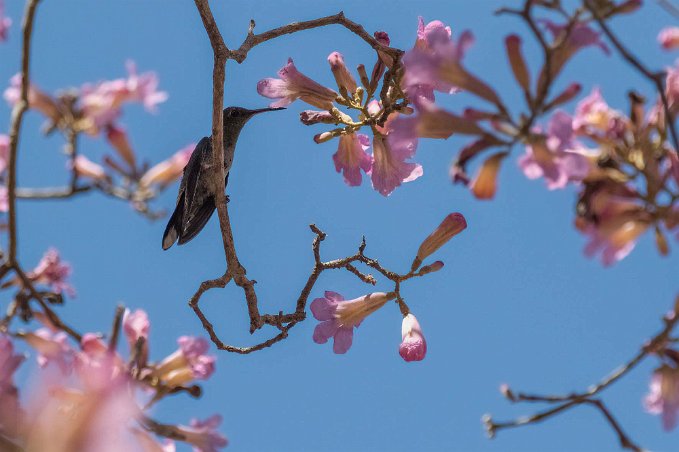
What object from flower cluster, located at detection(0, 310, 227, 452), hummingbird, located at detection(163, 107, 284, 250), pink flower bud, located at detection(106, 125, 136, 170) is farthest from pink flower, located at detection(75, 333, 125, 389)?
hummingbird, located at detection(163, 107, 284, 250)

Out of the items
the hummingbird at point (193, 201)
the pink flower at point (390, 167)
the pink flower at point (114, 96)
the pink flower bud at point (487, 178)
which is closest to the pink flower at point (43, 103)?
the pink flower at point (114, 96)

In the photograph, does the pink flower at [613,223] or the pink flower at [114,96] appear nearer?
the pink flower at [613,223]

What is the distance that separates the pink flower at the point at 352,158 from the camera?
412 cm

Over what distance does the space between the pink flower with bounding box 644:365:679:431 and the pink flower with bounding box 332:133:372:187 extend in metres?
1.93

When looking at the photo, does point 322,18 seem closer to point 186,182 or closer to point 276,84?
point 276,84

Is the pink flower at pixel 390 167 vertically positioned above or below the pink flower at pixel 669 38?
above

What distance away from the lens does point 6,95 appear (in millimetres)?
4023

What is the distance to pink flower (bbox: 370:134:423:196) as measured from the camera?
3953 mm

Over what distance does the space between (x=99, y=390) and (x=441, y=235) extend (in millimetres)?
→ 2017

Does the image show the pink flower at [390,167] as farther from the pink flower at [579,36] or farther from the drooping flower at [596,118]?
the pink flower at [579,36]

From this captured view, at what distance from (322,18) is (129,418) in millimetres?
2771

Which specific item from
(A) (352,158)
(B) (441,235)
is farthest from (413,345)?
(A) (352,158)

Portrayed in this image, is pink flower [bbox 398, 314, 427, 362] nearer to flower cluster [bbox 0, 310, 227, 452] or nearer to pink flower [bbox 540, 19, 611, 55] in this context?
flower cluster [bbox 0, 310, 227, 452]

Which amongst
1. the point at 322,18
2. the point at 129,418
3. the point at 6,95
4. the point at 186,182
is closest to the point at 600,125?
the point at 129,418
